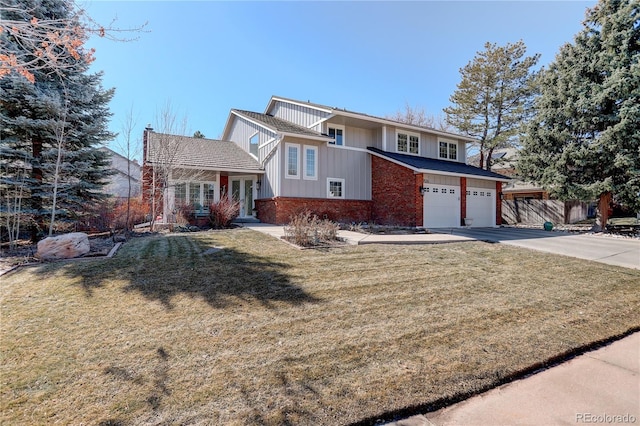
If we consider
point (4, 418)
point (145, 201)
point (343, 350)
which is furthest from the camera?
point (145, 201)

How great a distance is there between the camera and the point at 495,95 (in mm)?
22859

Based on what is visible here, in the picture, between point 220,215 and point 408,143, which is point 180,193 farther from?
point 408,143

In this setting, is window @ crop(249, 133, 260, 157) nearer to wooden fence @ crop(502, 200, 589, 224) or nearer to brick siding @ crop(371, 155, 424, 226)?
brick siding @ crop(371, 155, 424, 226)

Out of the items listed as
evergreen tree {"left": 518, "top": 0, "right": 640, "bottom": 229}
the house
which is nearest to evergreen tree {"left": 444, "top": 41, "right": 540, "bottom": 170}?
evergreen tree {"left": 518, "top": 0, "right": 640, "bottom": 229}

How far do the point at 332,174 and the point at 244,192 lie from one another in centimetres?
546

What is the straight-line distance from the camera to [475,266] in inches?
267

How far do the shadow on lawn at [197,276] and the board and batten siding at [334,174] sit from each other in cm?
781

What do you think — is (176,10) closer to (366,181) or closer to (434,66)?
(366,181)

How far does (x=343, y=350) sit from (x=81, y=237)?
6.84 meters

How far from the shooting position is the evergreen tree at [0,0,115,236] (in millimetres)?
8398

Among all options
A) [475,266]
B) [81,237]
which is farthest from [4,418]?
[475,266]

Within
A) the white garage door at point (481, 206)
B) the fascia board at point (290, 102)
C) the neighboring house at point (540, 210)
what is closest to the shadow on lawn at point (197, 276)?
the fascia board at point (290, 102)

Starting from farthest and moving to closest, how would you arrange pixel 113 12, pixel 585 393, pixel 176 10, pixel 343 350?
pixel 176 10 < pixel 113 12 < pixel 343 350 < pixel 585 393

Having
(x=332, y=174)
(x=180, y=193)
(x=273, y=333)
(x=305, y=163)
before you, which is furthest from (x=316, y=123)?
(x=273, y=333)
